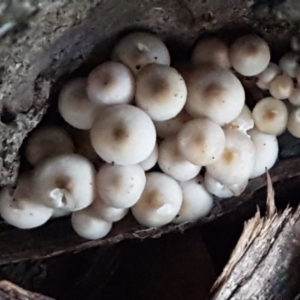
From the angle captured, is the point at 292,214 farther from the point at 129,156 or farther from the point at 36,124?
the point at 36,124

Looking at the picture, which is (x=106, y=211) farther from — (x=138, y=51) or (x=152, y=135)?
(x=138, y=51)

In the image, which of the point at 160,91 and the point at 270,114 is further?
the point at 270,114

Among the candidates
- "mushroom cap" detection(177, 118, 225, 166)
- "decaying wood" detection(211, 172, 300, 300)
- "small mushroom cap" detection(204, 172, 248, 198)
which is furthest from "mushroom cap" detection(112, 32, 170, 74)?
"decaying wood" detection(211, 172, 300, 300)

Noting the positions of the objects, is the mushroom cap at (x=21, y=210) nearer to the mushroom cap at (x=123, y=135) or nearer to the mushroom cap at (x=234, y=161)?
the mushroom cap at (x=123, y=135)

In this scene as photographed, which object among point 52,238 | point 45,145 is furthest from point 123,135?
point 52,238

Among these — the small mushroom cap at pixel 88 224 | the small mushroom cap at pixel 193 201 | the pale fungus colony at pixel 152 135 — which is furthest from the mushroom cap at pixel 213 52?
the small mushroom cap at pixel 88 224

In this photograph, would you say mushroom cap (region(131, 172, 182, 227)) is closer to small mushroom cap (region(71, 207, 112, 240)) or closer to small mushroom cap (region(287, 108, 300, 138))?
small mushroom cap (region(71, 207, 112, 240))
